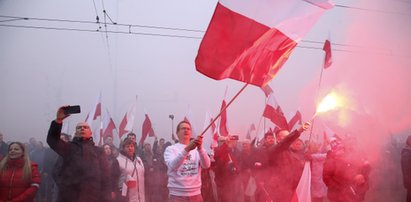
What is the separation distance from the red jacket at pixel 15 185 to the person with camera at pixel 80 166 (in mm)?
571

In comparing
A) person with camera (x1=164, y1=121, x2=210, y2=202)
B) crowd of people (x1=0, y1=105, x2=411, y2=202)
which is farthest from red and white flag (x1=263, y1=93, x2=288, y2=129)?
person with camera (x1=164, y1=121, x2=210, y2=202)

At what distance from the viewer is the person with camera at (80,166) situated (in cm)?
337

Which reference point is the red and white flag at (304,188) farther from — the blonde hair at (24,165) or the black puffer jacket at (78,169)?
the blonde hair at (24,165)

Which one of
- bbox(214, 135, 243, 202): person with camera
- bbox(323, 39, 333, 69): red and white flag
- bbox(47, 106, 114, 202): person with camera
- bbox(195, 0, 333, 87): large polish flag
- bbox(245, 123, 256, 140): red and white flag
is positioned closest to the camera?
bbox(195, 0, 333, 87): large polish flag

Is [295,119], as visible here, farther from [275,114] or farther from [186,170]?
[186,170]

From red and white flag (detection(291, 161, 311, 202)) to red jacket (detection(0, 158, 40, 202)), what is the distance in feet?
8.33

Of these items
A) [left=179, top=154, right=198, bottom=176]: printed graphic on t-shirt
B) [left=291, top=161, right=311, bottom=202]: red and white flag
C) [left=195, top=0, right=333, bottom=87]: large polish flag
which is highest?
[left=195, top=0, right=333, bottom=87]: large polish flag

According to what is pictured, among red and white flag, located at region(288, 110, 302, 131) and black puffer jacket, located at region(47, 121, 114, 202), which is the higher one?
red and white flag, located at region(288, 110, 302, 131)

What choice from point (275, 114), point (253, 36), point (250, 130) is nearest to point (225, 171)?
point (275, 114)

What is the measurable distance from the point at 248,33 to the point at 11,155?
253 cm

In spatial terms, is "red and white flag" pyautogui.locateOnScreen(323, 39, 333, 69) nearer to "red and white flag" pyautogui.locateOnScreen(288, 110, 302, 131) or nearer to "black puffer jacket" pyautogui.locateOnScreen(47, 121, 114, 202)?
"red and white flag" pyautogui.locateOnScreen(288, 110, 302, 131)

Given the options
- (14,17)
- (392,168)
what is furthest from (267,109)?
(14,17)

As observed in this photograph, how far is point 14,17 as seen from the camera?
6.98m

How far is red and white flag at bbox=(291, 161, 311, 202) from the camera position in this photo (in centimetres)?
382
